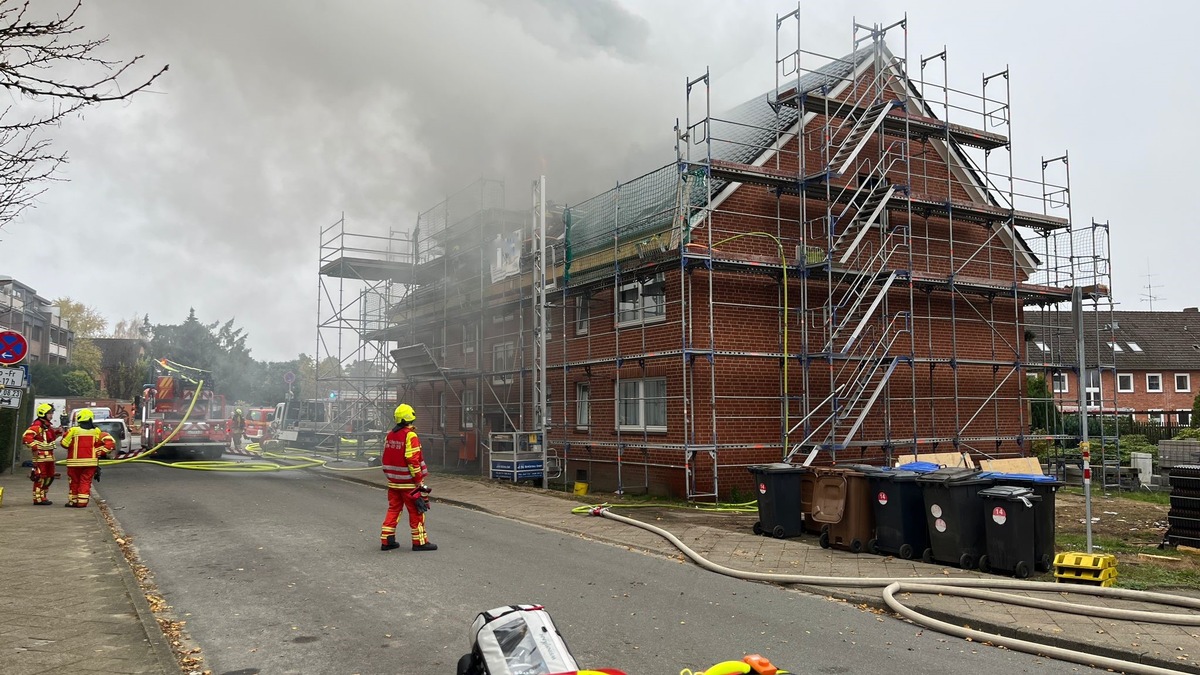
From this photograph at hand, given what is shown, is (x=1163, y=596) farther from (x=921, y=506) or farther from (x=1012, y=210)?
(x=1012, y=210)

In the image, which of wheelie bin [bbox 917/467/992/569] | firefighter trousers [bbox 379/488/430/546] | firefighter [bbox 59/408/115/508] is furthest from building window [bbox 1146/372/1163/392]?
firefighter [bbox 59/408/115/508]

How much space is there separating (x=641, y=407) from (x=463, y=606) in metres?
9.87

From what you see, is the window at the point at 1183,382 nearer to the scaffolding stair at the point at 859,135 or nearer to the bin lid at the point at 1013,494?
the scaffolding stair at the point at 859,135

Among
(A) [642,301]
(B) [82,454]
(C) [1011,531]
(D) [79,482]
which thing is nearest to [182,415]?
(D) [79,482]

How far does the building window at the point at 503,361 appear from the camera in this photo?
21094 millimetres

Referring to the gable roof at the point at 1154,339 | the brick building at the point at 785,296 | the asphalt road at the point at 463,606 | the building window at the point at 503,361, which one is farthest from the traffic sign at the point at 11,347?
the gable roof at the point at 1154,339

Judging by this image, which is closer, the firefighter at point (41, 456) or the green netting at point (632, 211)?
the firefighter at point (41, 456)

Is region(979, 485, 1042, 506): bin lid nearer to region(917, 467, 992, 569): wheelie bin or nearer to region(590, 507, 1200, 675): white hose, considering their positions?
region(917, 467, 992, 569): wheelie bin

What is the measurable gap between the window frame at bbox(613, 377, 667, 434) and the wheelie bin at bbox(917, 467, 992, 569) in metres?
7.11

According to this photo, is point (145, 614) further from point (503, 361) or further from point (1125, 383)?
point (1125, 383)

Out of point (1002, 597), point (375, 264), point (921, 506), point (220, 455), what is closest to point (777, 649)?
point (1002, 597)

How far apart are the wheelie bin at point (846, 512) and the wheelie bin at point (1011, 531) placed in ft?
4.74

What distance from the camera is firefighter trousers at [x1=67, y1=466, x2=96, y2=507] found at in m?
12.9

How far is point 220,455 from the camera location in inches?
1001
